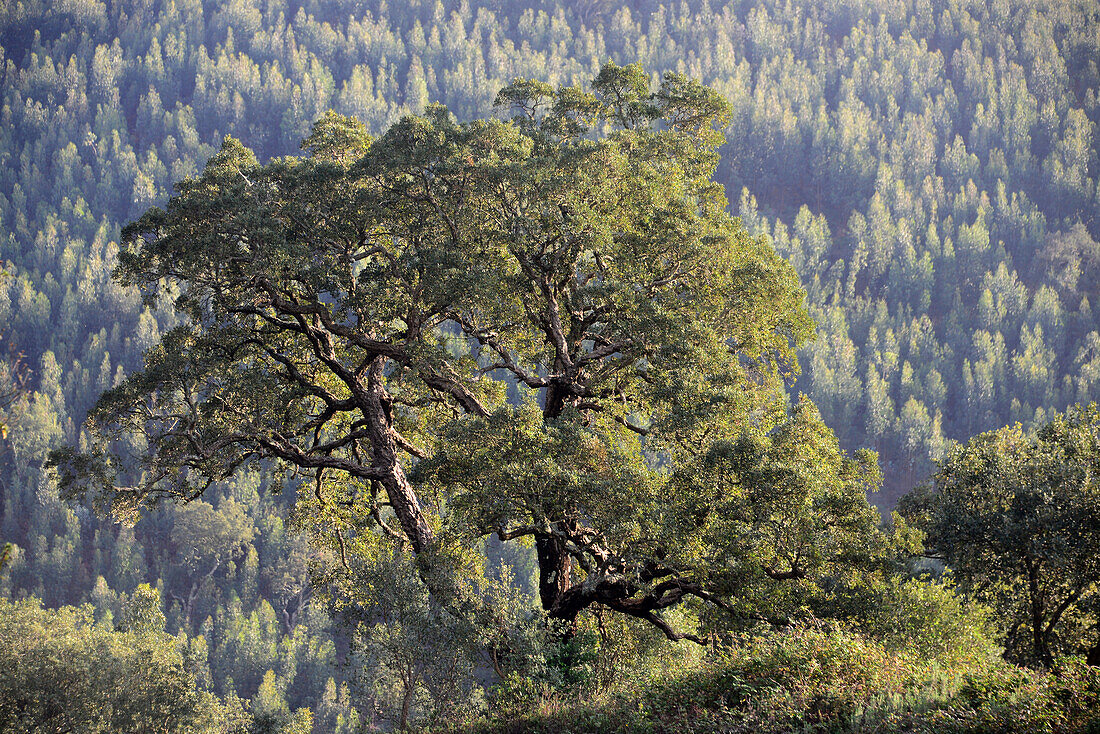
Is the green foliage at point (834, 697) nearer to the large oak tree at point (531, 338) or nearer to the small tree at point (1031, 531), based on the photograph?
the large oak tree at point (531, 338)

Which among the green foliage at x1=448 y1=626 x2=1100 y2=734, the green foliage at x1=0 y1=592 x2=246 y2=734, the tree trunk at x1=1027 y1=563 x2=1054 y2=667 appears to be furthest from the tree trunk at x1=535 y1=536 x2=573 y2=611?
the green foliage at x1=0 y1=592 x2=246 y2=734

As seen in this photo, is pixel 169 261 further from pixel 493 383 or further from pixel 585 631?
pixel 585 631

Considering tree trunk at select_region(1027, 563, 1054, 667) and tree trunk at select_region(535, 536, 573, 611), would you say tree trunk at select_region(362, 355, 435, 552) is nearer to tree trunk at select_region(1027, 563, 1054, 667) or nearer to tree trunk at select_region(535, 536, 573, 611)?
tree trunk at select_region(535, 536, 573, 611)

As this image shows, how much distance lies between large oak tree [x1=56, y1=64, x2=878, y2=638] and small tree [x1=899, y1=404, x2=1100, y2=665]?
4400 mm

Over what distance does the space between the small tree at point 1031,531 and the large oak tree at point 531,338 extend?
4.40m

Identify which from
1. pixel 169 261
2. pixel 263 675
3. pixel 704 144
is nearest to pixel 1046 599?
pixel 704 144

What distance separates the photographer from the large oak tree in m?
17.8

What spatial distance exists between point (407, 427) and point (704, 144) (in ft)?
39.0

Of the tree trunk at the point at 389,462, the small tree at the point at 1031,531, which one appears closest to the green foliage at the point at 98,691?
the tree trunk at the point at 389,462

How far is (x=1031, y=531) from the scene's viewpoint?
21.0m

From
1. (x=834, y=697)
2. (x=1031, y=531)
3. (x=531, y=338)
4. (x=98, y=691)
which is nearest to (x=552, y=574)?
(x=531, y=338)

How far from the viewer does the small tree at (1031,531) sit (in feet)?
67.7

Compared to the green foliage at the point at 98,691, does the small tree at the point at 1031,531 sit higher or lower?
higher

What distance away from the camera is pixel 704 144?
25875 mm
